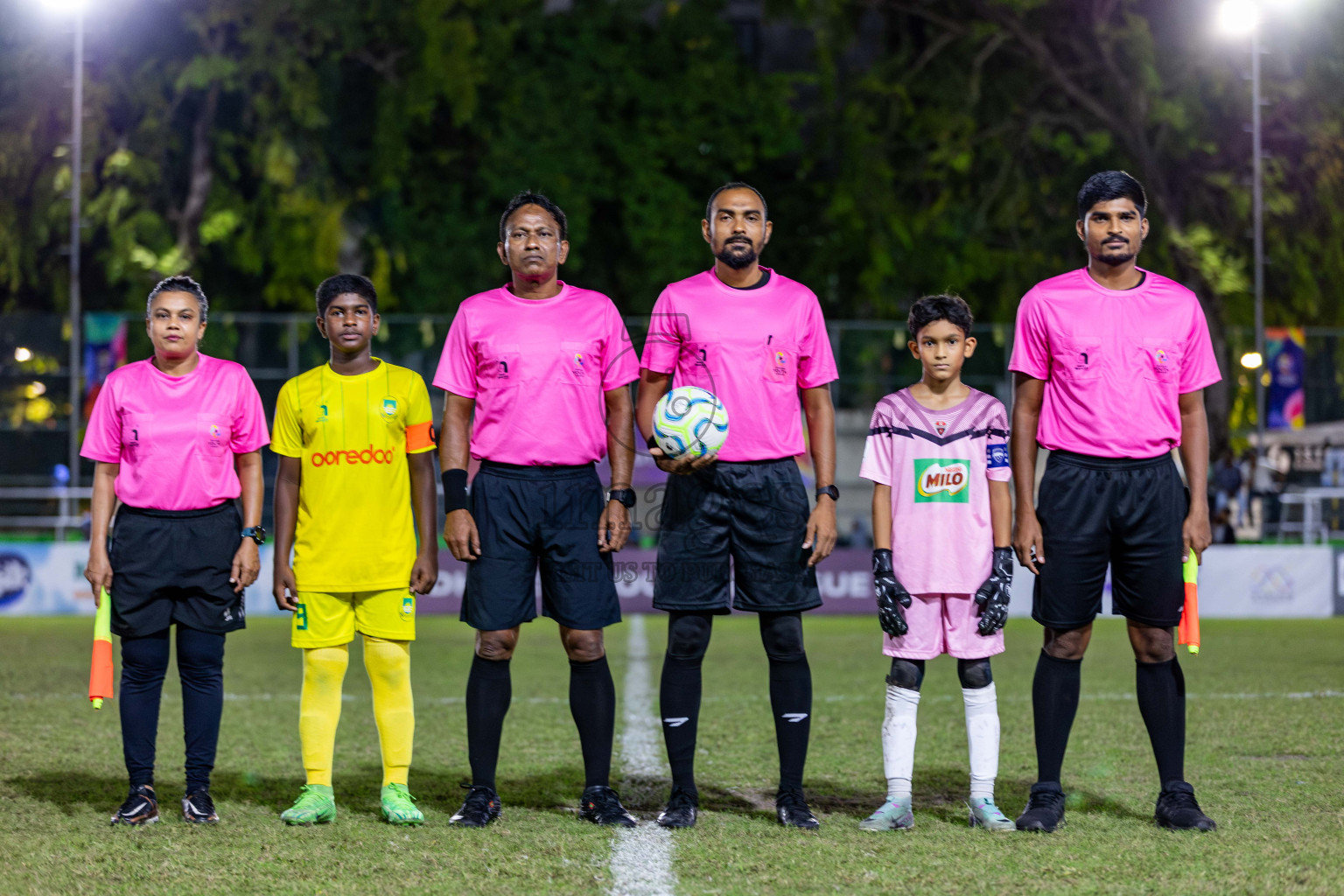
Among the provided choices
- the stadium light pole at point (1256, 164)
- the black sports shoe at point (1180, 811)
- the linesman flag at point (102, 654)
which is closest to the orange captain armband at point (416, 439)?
the linesman flag at point (102, 654)

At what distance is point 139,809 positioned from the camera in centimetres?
472

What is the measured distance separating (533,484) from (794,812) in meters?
1.41

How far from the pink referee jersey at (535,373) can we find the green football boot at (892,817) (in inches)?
60.1

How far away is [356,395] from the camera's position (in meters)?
4.91

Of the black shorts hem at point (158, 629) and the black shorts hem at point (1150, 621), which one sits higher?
the black shorts hem at point (1150, 621)

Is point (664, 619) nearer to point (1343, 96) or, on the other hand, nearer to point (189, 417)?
point (189, 417)

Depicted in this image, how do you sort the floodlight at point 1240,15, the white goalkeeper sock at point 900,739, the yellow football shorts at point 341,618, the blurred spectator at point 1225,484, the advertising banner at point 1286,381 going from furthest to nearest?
the floodlight at point 1240,15 → the advertising banner at point 1286,381 → the blurred spectator at point 1225,484 → the yellow football shorts at point 341,618 → the white goalkeeper sock at point 900,739

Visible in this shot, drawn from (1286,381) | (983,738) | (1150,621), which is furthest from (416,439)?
(1286,381)

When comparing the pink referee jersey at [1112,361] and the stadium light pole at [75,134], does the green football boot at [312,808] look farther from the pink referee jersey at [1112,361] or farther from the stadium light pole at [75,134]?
the stadium light pole at [75,134]

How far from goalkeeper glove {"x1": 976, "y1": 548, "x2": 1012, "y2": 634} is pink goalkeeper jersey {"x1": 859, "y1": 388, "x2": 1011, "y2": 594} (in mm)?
30

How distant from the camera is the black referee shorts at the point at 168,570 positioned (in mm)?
4809

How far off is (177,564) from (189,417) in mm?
507

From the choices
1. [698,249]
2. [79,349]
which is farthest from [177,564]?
[698,249]

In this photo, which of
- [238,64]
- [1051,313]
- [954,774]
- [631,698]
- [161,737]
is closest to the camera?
[1051,313]
